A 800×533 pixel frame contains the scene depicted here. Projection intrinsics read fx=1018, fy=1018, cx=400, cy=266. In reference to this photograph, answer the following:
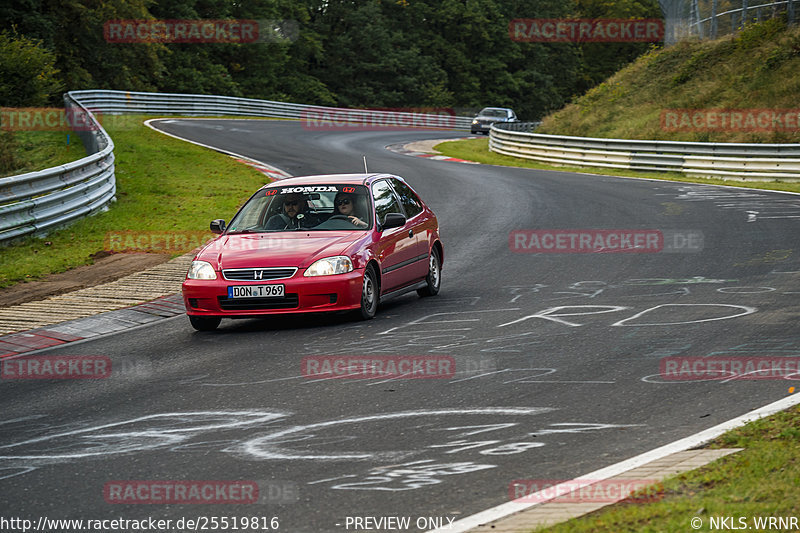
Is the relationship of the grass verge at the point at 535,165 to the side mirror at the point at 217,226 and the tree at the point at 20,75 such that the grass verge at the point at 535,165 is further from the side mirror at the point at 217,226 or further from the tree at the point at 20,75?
the tree at the point at 20,75

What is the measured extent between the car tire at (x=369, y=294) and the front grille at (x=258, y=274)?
76cm

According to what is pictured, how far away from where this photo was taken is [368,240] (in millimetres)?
10789

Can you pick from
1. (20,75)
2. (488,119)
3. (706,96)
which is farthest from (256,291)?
(488,119)

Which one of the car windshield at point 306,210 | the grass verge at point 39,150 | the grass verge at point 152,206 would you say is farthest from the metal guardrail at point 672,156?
the car windshield at point 306,210

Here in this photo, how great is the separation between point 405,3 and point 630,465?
83.0 m

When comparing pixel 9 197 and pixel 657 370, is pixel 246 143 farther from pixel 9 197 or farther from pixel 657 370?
pixel 657 370

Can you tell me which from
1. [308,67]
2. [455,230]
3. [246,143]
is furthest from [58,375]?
[308,67]

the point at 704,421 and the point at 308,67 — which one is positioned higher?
the point at 308,67

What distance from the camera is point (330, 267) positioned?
10.2 metres

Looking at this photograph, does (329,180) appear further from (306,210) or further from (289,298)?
(289,298)

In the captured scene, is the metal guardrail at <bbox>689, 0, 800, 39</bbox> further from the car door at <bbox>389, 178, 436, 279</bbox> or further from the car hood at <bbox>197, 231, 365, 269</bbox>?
the car hood at <bbox>197, 231, 365, 269</bbox>

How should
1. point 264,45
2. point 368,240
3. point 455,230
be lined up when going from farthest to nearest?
point 264,45 → point 455,230 → point 368,240

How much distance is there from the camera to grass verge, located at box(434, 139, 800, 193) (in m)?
24.0

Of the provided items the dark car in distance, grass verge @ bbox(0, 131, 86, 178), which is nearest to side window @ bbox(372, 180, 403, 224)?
grass verge @ bbox(0, 131, 86, 178)
